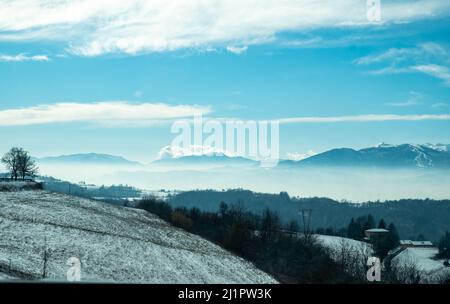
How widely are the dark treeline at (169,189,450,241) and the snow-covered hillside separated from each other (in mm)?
734

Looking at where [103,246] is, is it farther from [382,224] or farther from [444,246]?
[444,246]

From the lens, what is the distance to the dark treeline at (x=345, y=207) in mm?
5359

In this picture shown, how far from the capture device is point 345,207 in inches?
247

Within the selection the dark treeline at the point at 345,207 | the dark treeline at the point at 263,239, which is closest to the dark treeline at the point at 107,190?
the dark treeline at the point at 345,207

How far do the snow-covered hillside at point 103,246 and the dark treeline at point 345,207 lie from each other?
2.41 feet

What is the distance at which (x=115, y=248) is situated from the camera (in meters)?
7.40

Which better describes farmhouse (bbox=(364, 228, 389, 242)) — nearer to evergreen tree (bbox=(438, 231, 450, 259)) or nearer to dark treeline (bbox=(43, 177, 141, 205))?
evergreen tree (bbox=(438, 231, 450, 259))

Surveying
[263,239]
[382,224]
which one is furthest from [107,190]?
[263,239]

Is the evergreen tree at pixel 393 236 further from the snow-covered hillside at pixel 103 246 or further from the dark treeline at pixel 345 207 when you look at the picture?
the snow-covered hillside at pixel 103 246

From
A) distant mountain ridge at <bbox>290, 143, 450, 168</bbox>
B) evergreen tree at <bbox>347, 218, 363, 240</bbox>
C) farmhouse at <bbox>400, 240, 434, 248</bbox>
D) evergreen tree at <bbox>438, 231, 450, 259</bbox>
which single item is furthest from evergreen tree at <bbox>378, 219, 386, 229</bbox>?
distant mountain ridge at <bbox>290, 143, 450, 168</bbox>

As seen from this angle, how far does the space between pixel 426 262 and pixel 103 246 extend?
146 inches
